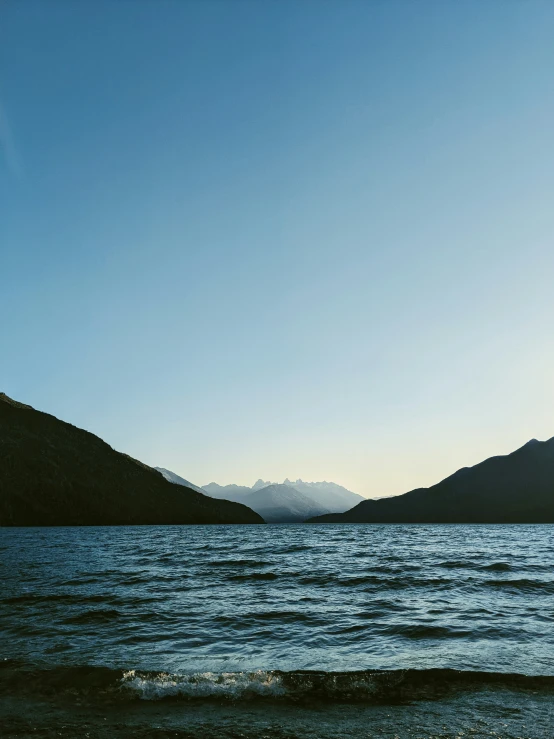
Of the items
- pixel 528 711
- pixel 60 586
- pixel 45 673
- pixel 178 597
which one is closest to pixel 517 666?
pixel 528 711

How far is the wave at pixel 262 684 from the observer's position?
413 inches

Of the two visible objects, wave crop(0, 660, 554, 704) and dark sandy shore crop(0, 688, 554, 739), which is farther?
wave crop(0, 660, 554, 704)

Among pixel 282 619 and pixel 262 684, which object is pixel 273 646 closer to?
pixel 262 684

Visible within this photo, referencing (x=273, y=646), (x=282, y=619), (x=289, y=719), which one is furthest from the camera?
(x=282, y=619)

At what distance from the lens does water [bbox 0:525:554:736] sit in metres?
10.0

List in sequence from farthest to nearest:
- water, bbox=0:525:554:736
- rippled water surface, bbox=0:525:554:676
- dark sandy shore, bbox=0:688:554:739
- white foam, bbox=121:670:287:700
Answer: rippled water surface, bbox=0:525:554:676 < white foam, bbox=121:670:287:700 < water, bbox=0:525:554:736 < dark sandy shore, bbox=0:688:554:739

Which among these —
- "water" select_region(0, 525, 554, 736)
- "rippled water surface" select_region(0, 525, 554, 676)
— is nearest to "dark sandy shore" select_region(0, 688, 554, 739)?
"water" select_region(0, 525, 554, 736)

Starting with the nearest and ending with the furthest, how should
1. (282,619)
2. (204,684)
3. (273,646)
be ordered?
(204,684) < (273,646) < (282,619)

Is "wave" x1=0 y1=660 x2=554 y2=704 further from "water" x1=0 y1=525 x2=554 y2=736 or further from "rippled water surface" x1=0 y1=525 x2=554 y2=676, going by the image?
"rippled water surface" x1=0 y1=525 x2=554 y2=676

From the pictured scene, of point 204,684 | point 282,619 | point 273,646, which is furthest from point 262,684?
point 282,619

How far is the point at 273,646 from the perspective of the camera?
14.4 meters

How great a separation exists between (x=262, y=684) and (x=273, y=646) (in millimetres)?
3545

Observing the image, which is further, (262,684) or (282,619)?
(282,619)

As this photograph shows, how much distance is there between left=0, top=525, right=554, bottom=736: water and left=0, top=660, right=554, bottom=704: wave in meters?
0.04
